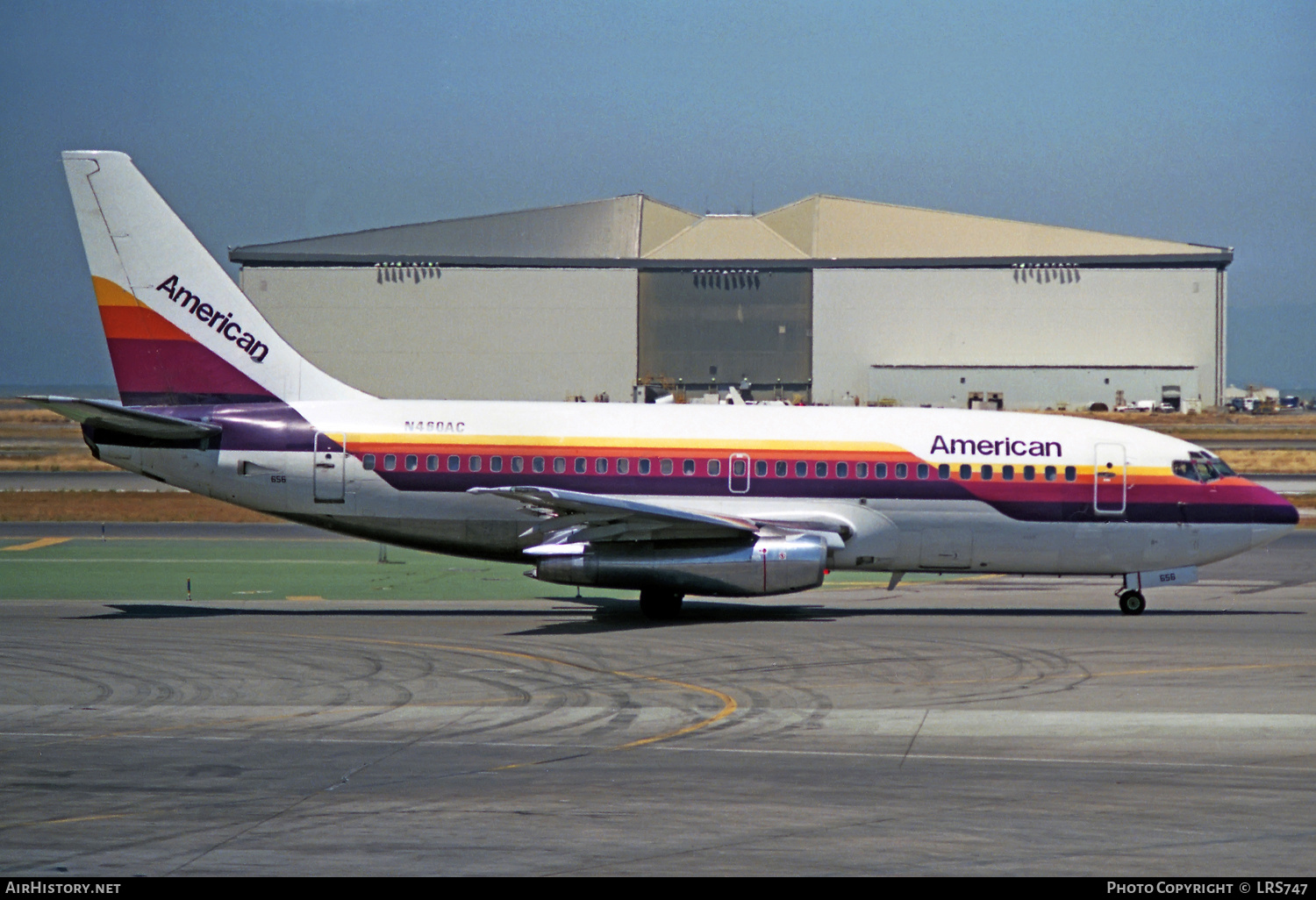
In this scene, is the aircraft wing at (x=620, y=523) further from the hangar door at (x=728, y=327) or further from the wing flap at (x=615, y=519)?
the hangar door at (x=728, y=327)

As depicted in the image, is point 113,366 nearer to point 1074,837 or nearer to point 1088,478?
point 1088,478

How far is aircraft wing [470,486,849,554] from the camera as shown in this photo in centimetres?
2503

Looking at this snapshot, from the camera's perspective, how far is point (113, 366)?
28.2 m

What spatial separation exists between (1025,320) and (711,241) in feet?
87.4

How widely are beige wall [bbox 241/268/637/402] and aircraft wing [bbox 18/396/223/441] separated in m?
84.2

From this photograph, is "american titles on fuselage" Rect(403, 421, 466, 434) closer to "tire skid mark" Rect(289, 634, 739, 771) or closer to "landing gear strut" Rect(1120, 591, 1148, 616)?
"tire skid mark" Rect(289, 634, 739, 771)

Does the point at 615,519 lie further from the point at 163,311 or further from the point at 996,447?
the point at 163,311

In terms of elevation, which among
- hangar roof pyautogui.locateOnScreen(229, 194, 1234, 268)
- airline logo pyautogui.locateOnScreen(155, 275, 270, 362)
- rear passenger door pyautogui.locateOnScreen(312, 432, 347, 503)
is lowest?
rear passenger door pyautogui.locateOnScreen(312, 432, 347, 503)

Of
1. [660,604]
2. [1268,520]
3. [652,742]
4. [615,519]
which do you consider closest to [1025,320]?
[1268,520]

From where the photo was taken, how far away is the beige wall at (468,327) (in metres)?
112

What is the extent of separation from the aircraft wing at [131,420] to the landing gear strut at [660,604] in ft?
30.1

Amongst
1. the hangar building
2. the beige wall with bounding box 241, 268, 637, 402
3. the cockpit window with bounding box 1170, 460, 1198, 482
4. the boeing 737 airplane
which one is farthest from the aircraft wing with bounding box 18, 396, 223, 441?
the beige wall with bounding box 241, 268, 637, 402

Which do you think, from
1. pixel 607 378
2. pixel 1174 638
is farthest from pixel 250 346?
pixel 607 378

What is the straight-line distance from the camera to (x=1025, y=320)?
110 meters
